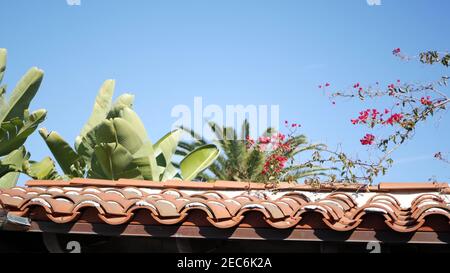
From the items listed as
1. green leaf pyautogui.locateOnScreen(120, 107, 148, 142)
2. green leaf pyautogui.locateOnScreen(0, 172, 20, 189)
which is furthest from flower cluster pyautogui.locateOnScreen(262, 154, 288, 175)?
green leaf pyautogui.locateOnScreen(0, 172, 20, 189)

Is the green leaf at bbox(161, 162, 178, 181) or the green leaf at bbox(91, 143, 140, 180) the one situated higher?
the green leaf at bbox(91, 143, 140, 180)

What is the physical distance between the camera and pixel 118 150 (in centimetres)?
1063

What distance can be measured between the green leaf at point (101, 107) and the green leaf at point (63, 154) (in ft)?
1.58

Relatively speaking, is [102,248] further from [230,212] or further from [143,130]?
[143,130]

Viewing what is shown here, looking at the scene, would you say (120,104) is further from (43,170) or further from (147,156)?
(147,156)

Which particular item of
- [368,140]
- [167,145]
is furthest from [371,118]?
[167,145]

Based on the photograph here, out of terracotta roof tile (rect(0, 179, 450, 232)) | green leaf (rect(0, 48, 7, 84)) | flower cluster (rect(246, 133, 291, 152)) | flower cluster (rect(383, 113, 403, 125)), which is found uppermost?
green leaf (rect(0, 48, 7, 84))

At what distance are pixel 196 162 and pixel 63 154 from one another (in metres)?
2.71

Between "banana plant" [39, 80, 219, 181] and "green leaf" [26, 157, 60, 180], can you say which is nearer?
"banana plant" [39, 80, 219, 181]

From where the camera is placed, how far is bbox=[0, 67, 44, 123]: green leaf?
1127 centimetres

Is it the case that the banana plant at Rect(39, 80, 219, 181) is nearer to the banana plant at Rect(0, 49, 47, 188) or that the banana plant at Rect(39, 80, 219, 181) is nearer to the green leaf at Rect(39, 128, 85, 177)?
the green leaf at Rect(39, 128, 85, 177)

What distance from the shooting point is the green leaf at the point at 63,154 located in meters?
12.3
